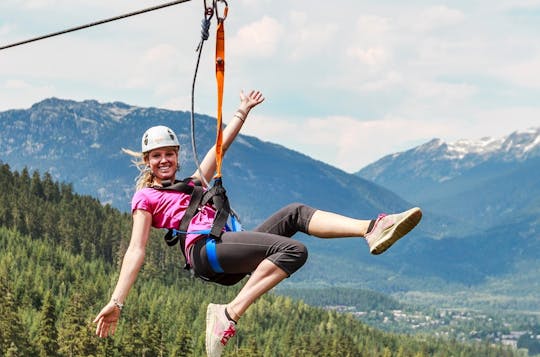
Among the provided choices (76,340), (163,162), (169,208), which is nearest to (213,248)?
(169,208)

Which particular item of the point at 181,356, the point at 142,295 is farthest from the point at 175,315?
the point at 181,356

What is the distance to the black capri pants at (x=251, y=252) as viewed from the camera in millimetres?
11211

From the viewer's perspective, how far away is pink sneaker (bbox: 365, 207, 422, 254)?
11109 mm

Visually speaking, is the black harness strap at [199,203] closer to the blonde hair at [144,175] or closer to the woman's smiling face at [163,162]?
the woman's smiling face at [163,162]

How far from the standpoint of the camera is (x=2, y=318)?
107 meters

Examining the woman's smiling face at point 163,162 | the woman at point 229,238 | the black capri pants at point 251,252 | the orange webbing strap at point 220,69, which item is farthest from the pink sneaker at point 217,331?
the woman's smiling face at point 163,162

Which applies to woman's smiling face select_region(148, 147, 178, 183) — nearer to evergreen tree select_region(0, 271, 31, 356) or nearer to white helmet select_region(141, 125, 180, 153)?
white helmet select_region(141, 125, 180, 153)

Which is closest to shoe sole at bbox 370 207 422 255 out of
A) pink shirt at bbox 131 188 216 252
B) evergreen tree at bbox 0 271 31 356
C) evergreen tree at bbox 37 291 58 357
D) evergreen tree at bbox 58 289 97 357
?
pink shirt at bbox 131 188 216 252

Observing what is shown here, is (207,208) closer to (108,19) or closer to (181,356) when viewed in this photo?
(108,19)

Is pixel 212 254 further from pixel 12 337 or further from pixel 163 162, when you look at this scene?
pixel 12 337

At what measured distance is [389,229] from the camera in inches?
442

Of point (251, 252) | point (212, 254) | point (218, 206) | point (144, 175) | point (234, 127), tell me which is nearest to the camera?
point (251, 252)

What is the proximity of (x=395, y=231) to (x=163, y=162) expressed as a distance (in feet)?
11.2

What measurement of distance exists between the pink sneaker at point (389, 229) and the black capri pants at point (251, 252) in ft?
2.89
